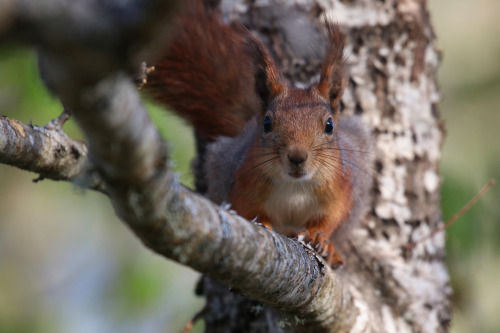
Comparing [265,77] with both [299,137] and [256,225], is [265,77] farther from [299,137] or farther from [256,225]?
[256,225]

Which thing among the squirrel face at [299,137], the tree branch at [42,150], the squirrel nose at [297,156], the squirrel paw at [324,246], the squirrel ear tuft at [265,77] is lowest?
the tree branch at [42,150]

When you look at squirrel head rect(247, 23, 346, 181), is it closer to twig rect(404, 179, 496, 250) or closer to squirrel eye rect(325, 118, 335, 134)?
squirrel eye rect(325, 118, 335, 134)

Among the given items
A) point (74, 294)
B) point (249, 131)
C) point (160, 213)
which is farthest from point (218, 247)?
point (74, 294)

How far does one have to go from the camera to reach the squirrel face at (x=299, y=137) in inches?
69.1

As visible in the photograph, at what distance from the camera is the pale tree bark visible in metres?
0.60

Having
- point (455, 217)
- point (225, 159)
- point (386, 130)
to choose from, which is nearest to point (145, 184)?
point (225, 159)

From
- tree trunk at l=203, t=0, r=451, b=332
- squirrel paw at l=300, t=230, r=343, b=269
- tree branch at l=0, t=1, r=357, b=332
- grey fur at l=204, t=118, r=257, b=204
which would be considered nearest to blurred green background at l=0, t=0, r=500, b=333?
grey fur at l=204, t=118, r=257, b=204

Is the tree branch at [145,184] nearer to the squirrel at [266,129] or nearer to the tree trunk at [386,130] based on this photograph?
the squirrel at [266,129]

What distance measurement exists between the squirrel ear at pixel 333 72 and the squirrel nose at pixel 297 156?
0.34 m

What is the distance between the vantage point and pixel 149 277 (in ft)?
9.57

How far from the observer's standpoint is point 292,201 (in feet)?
6.29

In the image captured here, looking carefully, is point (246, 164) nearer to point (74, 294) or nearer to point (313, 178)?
point (313, 178)

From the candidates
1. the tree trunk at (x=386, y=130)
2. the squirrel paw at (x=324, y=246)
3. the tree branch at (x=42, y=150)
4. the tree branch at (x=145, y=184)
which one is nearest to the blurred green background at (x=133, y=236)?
the tree trunk at (x=386, y=130)

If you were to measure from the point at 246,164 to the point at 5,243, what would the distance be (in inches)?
82.4
